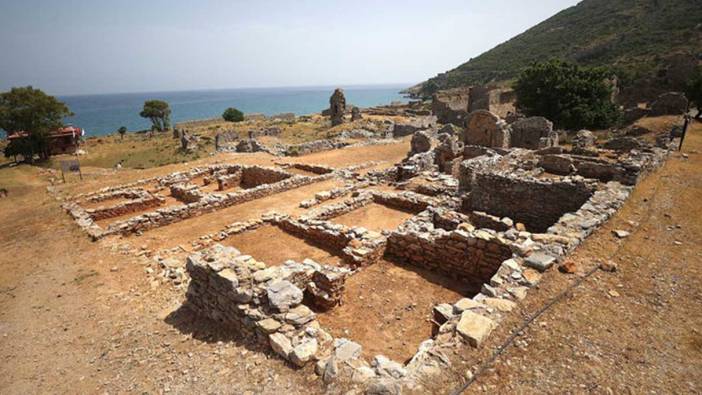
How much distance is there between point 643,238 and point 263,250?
9950 millimetres

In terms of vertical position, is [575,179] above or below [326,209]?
above

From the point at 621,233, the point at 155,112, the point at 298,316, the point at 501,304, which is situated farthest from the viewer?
the point at 155,112

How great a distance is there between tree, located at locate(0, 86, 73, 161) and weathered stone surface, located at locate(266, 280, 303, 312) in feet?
137

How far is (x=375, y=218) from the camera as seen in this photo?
13.4m

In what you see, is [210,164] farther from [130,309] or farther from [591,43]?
[591,43]

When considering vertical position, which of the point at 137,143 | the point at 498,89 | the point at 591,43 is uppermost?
the point at 591,43

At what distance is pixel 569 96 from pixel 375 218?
27.6m

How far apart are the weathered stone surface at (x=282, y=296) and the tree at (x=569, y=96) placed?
32704mm

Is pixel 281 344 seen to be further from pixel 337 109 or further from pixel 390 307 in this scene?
pixel 337 109

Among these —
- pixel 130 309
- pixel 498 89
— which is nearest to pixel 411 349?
pixel 130 309

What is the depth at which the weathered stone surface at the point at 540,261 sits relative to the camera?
20.9 ft

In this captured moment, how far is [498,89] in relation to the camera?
49.1 m

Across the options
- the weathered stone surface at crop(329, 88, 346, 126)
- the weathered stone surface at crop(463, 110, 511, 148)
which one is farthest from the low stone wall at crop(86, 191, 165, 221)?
the weathered stone surface at crop(329, 88, 346, 126)

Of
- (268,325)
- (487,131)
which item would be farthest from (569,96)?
(268,325)
